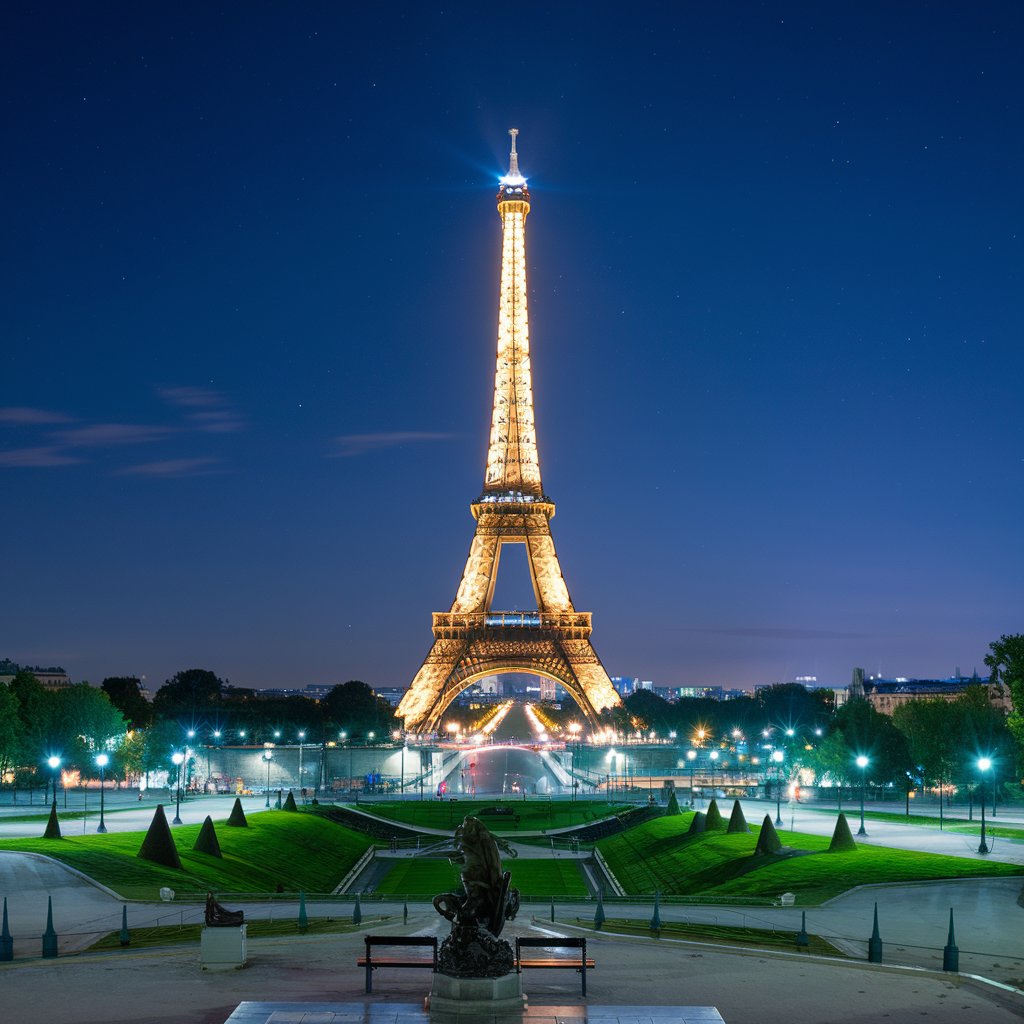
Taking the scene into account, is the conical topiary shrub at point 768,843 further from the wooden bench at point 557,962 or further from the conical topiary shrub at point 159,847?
the wooden bench at point 557,962

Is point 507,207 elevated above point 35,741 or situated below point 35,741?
above

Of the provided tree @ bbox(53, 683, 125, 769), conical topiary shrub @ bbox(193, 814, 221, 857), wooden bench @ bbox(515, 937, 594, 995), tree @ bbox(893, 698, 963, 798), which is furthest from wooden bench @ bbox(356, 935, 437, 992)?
tree @ bbox(53, 683, 125, 769)

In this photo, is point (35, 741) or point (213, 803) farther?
point (35, 741)

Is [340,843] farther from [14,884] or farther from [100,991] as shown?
[100,991]

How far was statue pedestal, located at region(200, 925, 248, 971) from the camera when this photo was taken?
22344mm

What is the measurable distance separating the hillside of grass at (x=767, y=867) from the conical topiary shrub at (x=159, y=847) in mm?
17067

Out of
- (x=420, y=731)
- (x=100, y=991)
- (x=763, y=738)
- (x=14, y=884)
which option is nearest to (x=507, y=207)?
(x=420, y=731)

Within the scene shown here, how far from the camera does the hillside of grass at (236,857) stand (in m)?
39.7

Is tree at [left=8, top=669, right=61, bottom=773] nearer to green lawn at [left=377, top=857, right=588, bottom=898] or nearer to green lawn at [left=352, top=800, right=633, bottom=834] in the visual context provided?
green lawn at [left=352, top=800, right=633, bottom=834]

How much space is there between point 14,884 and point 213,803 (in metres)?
38.9

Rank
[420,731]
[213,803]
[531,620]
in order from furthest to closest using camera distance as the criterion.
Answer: [531,620]
[420,731]
[213,803]

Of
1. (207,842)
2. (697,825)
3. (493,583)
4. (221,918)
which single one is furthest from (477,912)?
(493,583)

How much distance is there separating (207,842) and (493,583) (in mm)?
80194

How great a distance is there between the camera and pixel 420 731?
380ft
